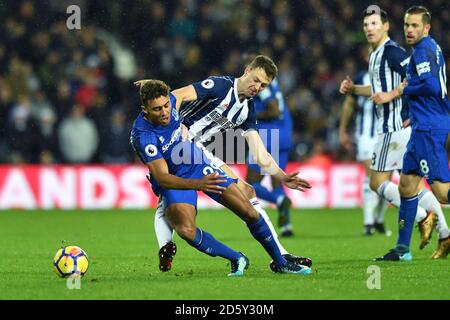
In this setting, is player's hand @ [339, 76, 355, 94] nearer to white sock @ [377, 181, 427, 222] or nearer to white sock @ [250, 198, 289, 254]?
white sock @ [377, 181, 427, 222]

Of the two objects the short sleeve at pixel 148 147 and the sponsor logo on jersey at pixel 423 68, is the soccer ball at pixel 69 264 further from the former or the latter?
the sponsor logo on jersey at pixel 423 68

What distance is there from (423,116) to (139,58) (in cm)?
1040

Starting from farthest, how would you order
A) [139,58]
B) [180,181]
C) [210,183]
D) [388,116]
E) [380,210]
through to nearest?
[139,58] < [380,210] < [388,116] < [180,181] < [210,183]

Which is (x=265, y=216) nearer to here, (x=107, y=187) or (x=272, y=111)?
(x=272, y=111)

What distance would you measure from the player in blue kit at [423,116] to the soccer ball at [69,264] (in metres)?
2.73

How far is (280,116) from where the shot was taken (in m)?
11.6

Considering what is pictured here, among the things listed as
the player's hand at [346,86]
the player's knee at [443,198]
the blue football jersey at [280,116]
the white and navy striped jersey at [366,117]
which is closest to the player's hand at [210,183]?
the player's knee at [443,198]

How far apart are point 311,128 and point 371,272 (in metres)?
10.6

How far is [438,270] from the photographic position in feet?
23.9

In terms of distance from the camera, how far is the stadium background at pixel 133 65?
16.3 metres

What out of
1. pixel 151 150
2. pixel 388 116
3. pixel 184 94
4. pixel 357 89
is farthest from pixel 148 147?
pixel 388 116

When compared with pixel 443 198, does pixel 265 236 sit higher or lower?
lower

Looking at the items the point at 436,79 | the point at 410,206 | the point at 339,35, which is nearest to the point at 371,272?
the point at 410,206

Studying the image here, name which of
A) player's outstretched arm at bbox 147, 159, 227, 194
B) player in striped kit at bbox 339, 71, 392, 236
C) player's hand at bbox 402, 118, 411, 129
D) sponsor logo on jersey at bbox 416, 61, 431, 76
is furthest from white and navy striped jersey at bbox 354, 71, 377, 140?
player's outstretched arm at bbox 147, 159, 227, 194
